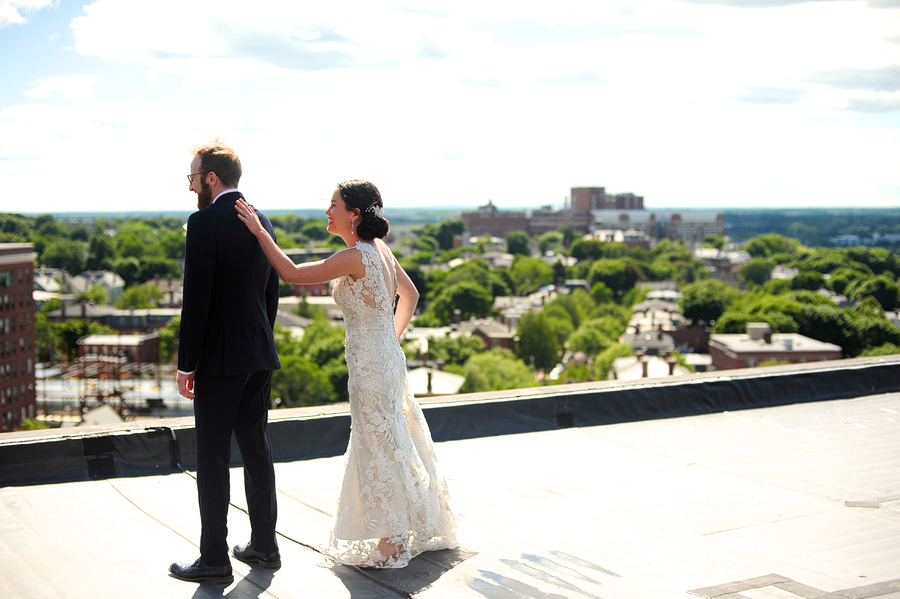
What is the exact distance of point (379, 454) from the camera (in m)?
2.95

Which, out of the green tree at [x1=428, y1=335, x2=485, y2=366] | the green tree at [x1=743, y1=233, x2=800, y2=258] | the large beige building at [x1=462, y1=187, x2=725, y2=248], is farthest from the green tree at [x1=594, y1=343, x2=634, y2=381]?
the large beige building at [x1=462, y1=187, x2=725, y2=248]

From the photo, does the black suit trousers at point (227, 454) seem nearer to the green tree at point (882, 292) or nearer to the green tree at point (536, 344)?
the green tree at point (536, 344)

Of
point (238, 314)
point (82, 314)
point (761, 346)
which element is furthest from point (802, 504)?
point (82, 314)

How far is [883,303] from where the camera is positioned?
67.2 meters

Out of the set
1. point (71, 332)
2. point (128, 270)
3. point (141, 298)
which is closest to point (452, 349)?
point (71, 332)

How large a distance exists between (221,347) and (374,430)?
63 cm

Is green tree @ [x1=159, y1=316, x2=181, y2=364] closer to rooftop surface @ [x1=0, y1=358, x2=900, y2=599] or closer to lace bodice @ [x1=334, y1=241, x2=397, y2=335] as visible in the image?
rooftop surface @ [x1=0, y1=358, x2=900, y2=599]

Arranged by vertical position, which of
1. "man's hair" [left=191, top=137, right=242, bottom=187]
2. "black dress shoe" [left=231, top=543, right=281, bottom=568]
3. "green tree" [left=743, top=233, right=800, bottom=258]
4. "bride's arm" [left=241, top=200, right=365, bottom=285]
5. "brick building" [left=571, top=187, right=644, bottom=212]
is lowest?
"green tree" [left=743, top=233, right=800, bottom=258]

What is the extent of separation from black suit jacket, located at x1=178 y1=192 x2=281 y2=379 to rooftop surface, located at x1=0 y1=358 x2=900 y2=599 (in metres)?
0.73

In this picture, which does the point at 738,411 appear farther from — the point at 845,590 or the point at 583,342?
the point at 583,342

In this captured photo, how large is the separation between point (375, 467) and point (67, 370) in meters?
48.6

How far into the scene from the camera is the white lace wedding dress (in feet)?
9.47

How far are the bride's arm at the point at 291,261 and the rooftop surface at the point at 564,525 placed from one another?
100 cm

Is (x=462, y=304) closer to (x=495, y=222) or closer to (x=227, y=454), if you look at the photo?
(x=227, y=454)
